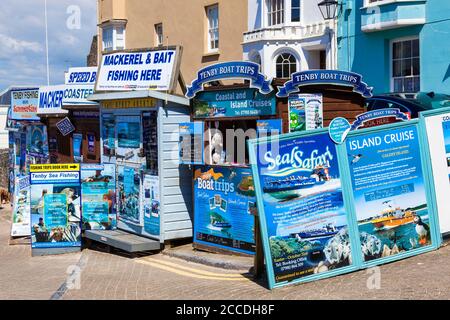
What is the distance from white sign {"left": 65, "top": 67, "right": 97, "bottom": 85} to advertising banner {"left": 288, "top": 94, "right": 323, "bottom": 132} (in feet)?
22.8

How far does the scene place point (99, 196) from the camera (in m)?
12.5

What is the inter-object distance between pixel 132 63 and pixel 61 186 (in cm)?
259

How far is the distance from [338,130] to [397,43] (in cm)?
1270

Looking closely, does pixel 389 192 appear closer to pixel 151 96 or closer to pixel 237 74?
pixel 237 74

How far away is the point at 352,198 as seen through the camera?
8227 mm

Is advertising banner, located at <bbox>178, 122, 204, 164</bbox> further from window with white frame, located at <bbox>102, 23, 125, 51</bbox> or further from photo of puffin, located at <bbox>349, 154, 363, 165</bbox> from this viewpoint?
window with white frame, located at <bbox>102, 23, 125, 51</bbox>

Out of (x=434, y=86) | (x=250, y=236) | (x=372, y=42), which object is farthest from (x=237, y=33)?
(x=250, y=236)

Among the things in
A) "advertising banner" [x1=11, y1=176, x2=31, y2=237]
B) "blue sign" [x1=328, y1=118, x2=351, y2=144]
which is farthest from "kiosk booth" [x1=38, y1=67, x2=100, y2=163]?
"blue sign" [x1=328, y1=118, x2=351, y2=144]

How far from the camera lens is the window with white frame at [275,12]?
22.8 m

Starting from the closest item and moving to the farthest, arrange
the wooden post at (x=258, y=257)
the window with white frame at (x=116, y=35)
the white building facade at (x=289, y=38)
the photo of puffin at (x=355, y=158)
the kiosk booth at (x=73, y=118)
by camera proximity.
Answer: the photo of puffin at (x=355, y=158), the wooden post at (x=258, y=257), the kiosk booth at (x=73, y=118), the white building facade at (x=289, y=38), the window with white frame at (x=116, y=35)

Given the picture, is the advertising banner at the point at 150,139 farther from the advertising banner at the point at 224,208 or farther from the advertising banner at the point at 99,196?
the advertising banner at the point at 99,196

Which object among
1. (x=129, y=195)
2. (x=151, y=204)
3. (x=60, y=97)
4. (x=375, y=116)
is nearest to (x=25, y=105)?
(x=60, y=97)

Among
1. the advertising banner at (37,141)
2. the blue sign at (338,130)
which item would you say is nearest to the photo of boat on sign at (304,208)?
the blue sign at (338,130)

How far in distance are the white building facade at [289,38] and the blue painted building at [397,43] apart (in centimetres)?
81
